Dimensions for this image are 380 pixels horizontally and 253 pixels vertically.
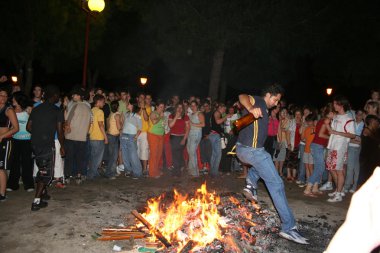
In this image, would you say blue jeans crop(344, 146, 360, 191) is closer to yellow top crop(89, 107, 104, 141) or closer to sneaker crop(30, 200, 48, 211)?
yellow top crop(89, 107, 104, 141)

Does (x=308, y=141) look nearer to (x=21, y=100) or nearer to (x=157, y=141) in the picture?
(x=157, y=141)

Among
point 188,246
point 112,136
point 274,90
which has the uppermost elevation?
point 274,90

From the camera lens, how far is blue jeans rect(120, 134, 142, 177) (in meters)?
9.38

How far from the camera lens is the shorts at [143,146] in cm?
971

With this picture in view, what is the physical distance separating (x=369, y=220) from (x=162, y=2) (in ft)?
61.2

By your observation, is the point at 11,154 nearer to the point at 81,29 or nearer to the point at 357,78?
the point at 81,29

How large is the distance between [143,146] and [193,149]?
148 centimetres

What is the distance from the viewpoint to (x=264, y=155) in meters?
5.40

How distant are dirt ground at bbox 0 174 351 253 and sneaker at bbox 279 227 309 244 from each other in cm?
7

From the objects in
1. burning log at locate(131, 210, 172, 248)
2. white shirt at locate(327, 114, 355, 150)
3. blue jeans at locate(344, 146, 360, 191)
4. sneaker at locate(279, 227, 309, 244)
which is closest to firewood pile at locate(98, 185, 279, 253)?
burning log at locate(131, 210, 172, 248)

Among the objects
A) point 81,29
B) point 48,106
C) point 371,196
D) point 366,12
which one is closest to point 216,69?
point 366,12

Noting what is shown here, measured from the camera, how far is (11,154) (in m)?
6.67

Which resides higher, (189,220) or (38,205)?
(189,220)

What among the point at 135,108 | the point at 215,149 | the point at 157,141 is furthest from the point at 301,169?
the point at 135,108
